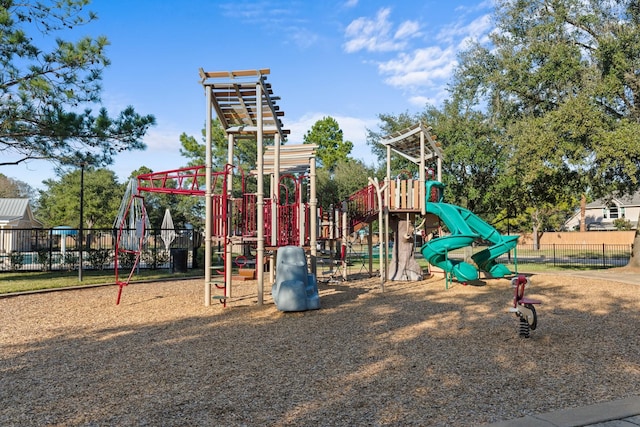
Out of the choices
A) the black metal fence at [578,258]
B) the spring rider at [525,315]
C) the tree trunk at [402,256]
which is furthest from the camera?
the black metal fence at [578,258]

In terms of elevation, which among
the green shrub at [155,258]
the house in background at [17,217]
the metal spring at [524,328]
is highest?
the house in background at [17,217]

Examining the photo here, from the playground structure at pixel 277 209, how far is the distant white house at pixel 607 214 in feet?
152

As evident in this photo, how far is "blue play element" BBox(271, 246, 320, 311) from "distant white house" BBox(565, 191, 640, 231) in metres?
52.9

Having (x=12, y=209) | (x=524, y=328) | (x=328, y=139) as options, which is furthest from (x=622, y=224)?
(x=12, y=209)

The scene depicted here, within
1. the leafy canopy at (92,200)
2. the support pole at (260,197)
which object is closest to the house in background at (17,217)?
the leafy canopy at (92,200)

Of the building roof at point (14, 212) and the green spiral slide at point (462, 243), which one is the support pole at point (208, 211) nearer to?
the green spiral slide at point (462, 243)

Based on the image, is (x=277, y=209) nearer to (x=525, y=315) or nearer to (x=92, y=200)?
(x=525, y=315)

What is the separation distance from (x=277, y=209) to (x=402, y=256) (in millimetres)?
5937

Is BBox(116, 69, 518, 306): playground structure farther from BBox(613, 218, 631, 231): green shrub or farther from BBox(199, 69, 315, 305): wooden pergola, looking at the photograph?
BBox(613, 218, 631, 231): green shrub

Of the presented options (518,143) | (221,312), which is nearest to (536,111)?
(518,143)

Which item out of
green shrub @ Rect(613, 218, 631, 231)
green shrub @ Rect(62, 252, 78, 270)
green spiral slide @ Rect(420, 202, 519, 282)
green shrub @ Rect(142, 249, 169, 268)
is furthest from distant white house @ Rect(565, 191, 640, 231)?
green shrub @ Rect(62, 252, 78, 270)

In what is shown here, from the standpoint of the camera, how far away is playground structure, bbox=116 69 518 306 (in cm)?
1027

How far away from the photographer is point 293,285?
9477 millimetres

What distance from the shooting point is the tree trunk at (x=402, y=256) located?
50.8ft
